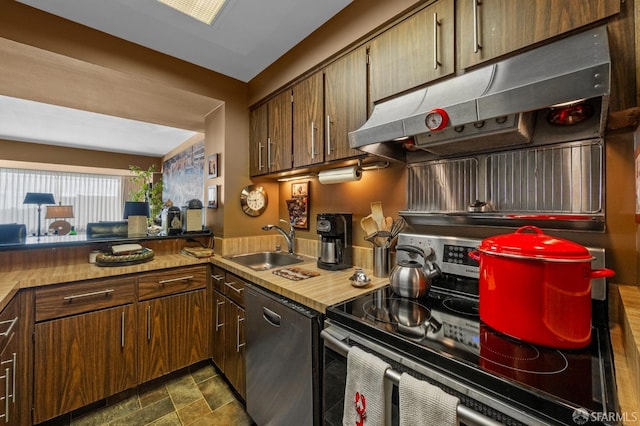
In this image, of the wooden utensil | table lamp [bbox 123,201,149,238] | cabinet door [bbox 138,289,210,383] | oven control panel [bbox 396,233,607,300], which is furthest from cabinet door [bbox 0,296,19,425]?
oven control panel [bbox 396,233,607,300]

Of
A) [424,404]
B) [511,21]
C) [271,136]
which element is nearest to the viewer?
[424,404]

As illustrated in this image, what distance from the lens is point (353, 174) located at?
5.44ft

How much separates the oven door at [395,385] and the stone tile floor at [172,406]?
3.15 feet

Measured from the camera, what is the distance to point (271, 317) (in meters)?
1.37

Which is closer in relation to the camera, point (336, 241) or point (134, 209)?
point (336, 241)

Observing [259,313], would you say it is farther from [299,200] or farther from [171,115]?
[171,115]

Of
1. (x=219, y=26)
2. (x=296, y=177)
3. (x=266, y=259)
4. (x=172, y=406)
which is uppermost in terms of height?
(x=219, y=26)

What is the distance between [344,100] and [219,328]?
185 centimetres

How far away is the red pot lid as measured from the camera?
72 centimetres

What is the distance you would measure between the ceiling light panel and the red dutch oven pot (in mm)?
1899

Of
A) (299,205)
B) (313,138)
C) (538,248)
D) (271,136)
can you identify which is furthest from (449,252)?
(271,136)

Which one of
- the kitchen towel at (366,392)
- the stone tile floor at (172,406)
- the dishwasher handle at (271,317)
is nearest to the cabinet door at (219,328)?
the stone tile floor at (172,406)

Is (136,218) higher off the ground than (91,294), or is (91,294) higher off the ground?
(136,218)

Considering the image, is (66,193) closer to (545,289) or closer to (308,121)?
(308,121)
